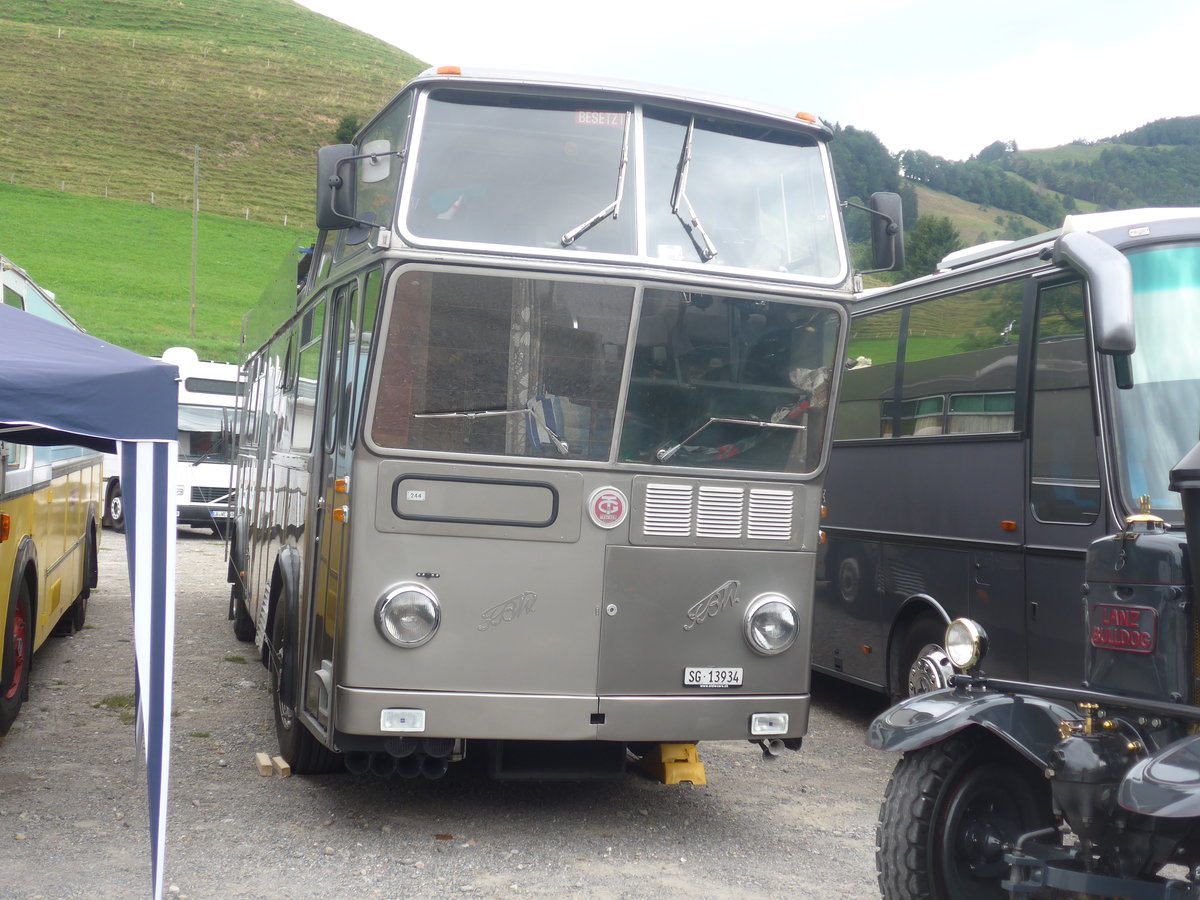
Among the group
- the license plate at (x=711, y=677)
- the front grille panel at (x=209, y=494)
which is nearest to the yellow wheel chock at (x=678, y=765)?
the license plate at (x=711, y=677)

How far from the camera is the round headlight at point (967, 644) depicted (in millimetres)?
4629

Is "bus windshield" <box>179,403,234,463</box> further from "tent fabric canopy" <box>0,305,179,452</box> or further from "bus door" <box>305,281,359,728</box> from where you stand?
"tent fabric canopy" <box>0,305,179,452</box>

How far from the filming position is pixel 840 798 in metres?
7.39

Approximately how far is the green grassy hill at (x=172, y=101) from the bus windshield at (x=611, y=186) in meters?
61.2

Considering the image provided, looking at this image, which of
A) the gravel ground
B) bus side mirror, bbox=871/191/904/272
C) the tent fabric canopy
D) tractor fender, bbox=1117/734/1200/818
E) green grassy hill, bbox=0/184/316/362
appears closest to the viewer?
tractor fender, bbox=1117/734/1200/818

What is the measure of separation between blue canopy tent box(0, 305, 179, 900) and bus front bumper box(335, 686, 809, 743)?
106 cm

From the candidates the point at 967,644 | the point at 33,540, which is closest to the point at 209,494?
the point at 33,540

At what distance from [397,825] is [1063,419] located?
4.16 metres

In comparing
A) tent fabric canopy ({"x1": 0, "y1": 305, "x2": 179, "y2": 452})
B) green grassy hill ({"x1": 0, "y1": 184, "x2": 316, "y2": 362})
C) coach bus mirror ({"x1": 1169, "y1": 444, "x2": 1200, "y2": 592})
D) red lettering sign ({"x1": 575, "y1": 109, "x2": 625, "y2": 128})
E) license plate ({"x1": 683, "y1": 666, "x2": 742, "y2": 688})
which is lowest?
license plate ({"x1": 683, "y1": 666, "x2": 742, "y2": 688})

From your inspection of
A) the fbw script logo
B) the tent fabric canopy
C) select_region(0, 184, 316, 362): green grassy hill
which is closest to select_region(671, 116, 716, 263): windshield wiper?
the fbw script logo

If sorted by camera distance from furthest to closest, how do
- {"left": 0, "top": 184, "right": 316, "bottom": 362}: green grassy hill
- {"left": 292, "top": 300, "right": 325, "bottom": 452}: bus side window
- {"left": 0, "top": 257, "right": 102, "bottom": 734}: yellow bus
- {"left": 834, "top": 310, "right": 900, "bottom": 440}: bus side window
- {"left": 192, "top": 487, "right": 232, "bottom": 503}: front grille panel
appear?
{"left": 0, "top": 184, "right": 316, "bottom": 362}: green grassy hill → {"left": 192, "top": 487, "right": 232, "bottom": 503}: front grille panel → {"left": 834, "top": 310, "right": 900, "bottom": 440}: bus side window → {"left": 0, "top": 257, "right": 102, "bottom": 734}: yellow bus → {"left": 292, "top": 300, "right": 325, "bottom": 452}: bus side window

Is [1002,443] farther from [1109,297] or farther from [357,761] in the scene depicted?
[357,761]

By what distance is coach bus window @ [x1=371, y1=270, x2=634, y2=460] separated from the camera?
19.5ft

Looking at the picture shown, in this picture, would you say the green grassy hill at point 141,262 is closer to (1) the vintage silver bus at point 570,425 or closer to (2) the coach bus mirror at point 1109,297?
(1) the vintage silver bus at point 570,425
